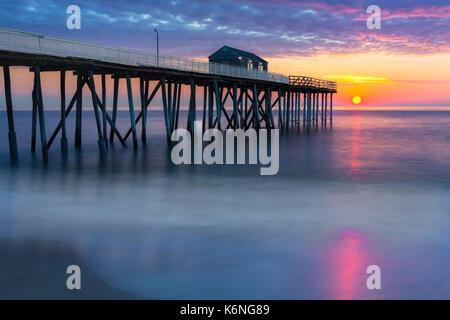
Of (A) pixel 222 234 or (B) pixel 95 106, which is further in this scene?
(B) pixel 95 106

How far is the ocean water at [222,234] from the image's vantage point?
21.4 feet

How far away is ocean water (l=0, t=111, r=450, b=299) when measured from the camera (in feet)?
21.4

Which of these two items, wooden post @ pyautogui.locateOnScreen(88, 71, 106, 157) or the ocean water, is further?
wooden post @ pyautogui.locateOnScreen(88, 71, 106, 157)

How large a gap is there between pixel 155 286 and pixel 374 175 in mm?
12765

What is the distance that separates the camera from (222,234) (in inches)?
356

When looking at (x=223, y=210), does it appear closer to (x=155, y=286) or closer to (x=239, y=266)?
(x=239, y=266)

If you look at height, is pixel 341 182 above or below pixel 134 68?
below

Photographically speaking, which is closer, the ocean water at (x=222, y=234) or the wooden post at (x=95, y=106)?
the ocean water at (x=222, y=234)

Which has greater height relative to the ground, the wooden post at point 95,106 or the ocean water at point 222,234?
the wooden post at point 95,106

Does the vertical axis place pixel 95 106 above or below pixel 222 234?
above

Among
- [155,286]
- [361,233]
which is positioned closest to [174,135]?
[361,233]

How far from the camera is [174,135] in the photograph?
33.9 m

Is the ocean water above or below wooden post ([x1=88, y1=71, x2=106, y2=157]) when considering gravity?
below

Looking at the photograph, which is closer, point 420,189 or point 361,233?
point 361,233
